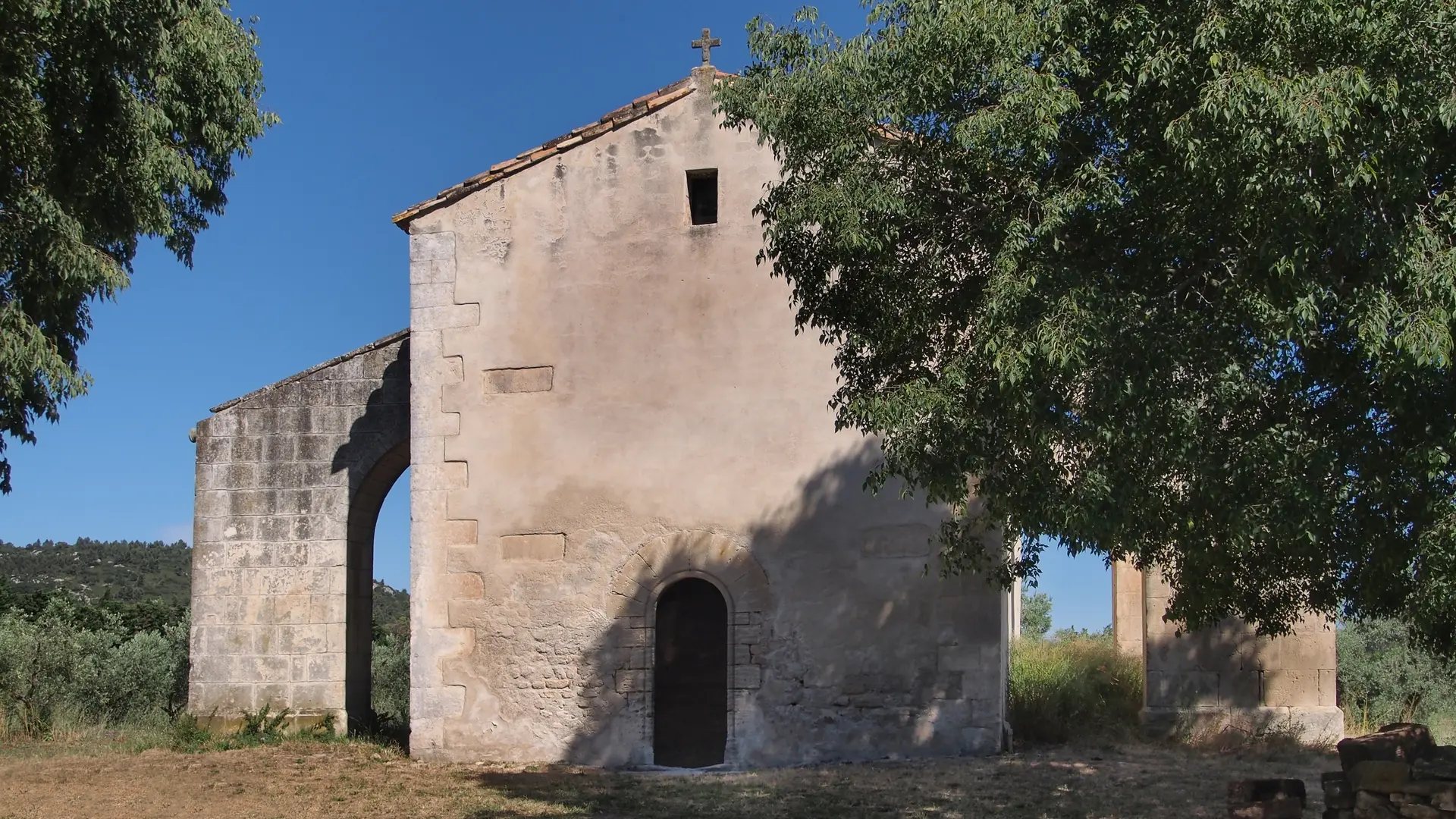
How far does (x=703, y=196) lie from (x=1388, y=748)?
7500 mm

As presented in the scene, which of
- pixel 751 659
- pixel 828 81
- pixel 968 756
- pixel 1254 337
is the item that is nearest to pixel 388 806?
pixel 751 659

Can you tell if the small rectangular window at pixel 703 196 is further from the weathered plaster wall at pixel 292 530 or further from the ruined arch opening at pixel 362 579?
the ruined arch opening at pixel 362 579

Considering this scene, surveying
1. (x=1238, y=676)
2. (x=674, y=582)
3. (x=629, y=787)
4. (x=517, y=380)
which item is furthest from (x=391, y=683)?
(x=1238, y=676)

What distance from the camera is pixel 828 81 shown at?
7.86 metres

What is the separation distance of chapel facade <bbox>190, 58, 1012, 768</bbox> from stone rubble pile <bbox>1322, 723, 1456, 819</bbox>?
3.57m

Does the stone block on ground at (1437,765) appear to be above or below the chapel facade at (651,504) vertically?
below

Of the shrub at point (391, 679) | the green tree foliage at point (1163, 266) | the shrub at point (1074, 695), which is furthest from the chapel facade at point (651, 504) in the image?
the shrub at point (391, 679)

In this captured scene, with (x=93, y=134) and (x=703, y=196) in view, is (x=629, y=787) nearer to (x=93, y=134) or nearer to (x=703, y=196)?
(x=703, y=196)

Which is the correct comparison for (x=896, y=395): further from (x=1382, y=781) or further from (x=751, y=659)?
(x=751, y=659)

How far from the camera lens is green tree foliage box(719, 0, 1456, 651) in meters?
6.33

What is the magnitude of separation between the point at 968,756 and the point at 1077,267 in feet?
18.6

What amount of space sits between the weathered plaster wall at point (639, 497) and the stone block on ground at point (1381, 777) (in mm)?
3947

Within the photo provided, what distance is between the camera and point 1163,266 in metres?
7.38

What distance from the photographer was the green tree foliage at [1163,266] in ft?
20.8
